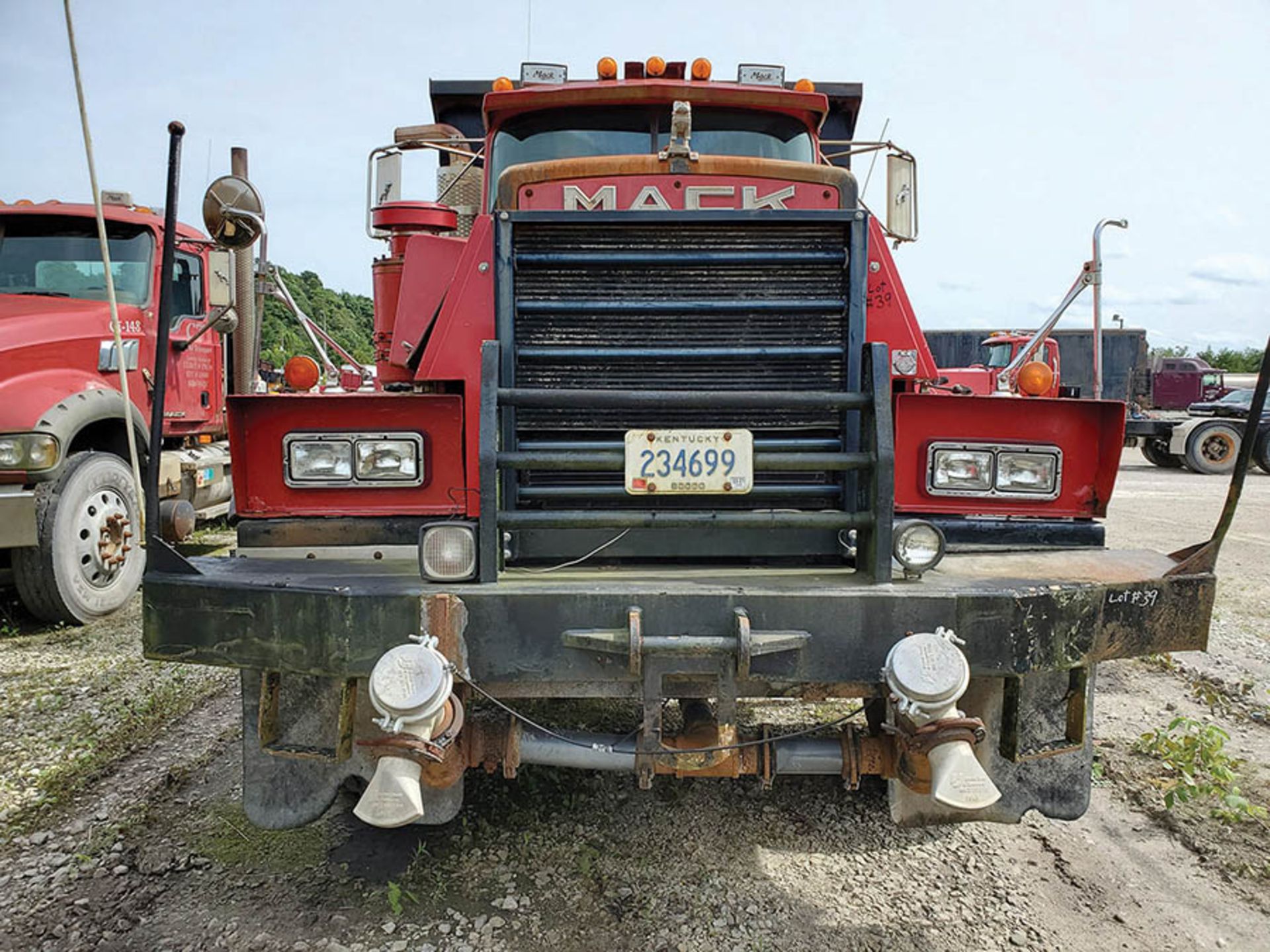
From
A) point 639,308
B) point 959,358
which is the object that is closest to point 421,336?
point 639,308

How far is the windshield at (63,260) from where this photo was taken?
7012 mm

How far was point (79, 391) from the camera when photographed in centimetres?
624

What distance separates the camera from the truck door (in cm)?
784

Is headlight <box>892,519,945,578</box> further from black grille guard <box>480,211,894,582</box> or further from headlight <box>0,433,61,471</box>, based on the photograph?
headlight <box>0,433,61,471</box>

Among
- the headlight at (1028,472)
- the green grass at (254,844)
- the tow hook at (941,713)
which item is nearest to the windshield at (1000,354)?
the headlight at (1028,472)

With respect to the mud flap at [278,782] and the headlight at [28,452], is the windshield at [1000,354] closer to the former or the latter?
the headlight at [28,452]

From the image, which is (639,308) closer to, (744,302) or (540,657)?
(744,302)

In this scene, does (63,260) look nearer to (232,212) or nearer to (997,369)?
(232,212)

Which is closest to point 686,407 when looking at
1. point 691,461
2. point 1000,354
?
point 691,461

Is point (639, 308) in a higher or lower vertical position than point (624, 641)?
higher

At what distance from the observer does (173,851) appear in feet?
10.6

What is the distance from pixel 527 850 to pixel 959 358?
95.9ft

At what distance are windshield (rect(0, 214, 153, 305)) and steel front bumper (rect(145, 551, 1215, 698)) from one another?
559 cm

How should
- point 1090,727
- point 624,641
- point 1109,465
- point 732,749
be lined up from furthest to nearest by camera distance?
point 1109,465 → point 1090,727 → point 732,749 → point 624,641
